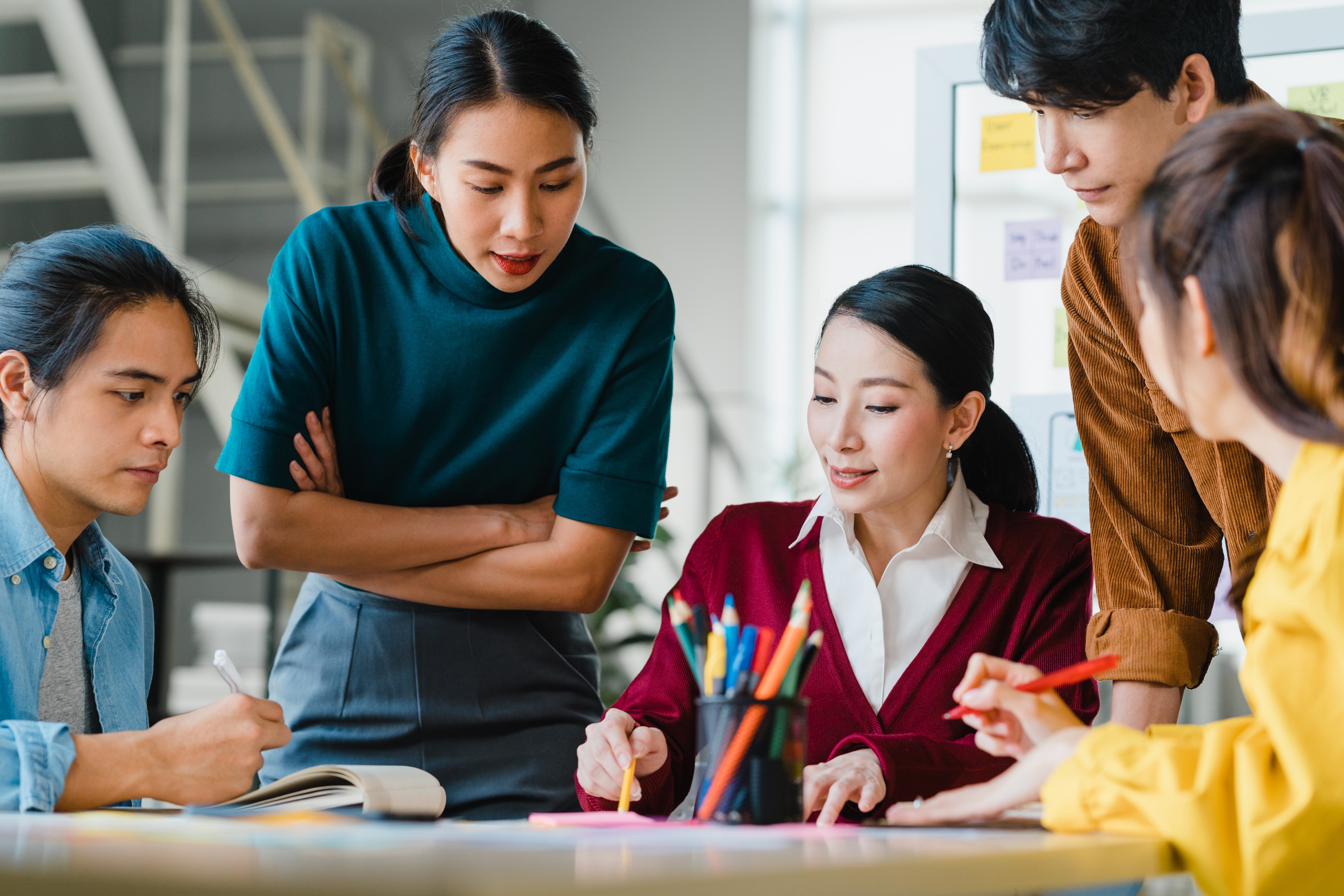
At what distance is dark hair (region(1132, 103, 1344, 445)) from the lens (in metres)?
0.78

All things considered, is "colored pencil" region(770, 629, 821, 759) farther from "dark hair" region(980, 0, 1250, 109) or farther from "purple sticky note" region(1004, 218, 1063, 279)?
"purple sticky note" region(1004, 218, 1063, 279)

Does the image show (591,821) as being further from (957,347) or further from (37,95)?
(37,95)

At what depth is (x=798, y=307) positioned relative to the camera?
5398 mm

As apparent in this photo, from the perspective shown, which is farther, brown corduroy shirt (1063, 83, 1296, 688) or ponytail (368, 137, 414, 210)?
ponytail (368, 137, 414, 210)

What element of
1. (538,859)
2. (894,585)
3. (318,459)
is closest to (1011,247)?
(894,585)

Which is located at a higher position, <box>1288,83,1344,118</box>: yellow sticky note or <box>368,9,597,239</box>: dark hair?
<box>1288,83,1344,118</box>: yellow sticky note

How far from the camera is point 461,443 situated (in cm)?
157

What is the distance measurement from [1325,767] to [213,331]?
4.38 ft

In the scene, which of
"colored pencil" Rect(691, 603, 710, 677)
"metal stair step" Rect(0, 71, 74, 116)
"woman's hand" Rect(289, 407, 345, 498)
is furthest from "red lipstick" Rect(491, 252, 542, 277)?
"metal stair step" Rect(0, 71, 74, 116)

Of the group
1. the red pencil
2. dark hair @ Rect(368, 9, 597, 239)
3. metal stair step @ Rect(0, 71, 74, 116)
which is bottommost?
the red pencil

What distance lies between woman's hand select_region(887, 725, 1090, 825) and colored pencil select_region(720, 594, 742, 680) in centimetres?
16

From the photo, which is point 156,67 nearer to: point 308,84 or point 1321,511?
point 308,84

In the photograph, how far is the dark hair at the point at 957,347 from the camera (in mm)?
1565

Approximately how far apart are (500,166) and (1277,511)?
93cm
